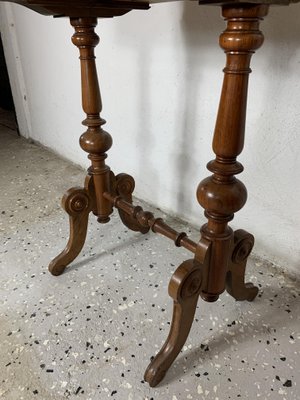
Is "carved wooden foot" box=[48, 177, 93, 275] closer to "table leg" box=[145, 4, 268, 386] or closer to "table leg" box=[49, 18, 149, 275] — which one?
"table leg" box=[49, 18, 149, 275]

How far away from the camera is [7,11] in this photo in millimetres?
1895

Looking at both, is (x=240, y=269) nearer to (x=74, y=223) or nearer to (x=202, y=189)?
(x=202, y=189)

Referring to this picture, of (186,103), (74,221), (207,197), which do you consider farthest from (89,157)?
(207,197)

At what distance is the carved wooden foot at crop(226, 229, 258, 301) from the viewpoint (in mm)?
823

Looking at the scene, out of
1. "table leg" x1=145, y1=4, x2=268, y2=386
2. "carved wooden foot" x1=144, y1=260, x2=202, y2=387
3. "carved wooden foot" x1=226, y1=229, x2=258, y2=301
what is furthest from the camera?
"carved wooden foot" x1=226, y1=229, x2=258, y2=301

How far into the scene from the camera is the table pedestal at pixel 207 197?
0.57 meters

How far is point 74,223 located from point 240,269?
53cm

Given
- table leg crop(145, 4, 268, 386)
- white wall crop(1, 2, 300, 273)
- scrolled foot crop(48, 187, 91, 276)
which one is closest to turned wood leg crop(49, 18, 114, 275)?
scrolled foot crop(48, 187, 91, 276)

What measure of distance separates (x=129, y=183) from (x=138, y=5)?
21.0 inches

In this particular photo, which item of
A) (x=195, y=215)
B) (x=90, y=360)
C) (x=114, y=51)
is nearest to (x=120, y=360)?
(x=90, y=360)

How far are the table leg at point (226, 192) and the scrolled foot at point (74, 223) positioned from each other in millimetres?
443

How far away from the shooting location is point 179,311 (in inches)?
29.2

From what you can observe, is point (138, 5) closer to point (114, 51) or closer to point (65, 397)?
point (114, 51)

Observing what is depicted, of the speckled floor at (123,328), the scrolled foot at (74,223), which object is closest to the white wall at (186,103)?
the speckled floor at (123,328)
